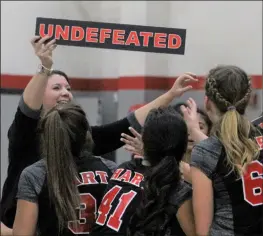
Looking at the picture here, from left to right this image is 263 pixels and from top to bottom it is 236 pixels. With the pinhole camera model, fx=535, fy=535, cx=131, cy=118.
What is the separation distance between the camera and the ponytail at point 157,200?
1723 mm

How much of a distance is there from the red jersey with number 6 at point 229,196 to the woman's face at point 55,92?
75 cm

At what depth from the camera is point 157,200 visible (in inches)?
68.2

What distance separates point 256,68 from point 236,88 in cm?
272

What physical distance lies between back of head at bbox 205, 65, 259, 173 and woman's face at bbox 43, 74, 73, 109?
0.70m

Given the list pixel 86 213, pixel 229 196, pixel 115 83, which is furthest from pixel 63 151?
pixel 115 83

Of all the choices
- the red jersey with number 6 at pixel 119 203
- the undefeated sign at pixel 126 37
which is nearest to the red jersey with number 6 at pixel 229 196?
the red jersey with number 6 at pixel 119 203

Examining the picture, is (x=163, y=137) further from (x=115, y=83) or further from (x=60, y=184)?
(x=115, y=83)

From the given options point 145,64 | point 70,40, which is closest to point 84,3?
point 145,64

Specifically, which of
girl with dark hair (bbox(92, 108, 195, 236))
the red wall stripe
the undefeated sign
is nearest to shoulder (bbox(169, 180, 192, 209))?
girl with dark hair (bbox(92, 108, 195, 236))

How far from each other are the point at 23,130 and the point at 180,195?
2.18 feet

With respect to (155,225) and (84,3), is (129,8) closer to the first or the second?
(84,3)

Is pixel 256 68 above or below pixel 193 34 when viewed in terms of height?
below

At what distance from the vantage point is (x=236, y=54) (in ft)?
15.2

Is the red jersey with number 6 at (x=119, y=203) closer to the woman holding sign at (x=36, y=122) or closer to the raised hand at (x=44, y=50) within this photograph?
the woman holding sign at (x=36, y=122)
